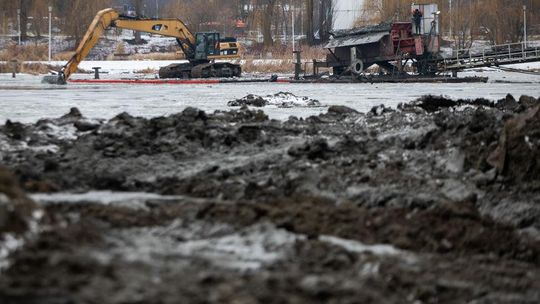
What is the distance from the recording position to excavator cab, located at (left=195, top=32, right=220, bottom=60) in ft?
137

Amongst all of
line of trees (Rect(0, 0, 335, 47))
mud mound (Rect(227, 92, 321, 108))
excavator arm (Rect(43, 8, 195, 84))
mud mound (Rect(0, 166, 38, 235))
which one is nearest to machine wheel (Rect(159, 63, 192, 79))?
excavator arm (Rect(43, 8, 195, 84))

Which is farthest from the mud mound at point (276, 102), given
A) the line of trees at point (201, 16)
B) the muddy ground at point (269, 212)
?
the line of trees at point (201, 16)

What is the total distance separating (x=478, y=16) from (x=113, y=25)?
122 ft

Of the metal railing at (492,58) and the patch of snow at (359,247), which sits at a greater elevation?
the metal railing at (492,58)

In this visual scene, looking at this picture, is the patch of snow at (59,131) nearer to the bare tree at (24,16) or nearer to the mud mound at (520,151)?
the mud mound at (520,151)

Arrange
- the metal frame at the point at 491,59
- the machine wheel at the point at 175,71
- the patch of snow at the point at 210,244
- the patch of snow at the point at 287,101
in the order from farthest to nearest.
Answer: the machine wheel at the point at 175,71 < the metal frame at the point at 491,59 < the patch of snow at the point at 287,101 < the patch of snow at the point at 210,244

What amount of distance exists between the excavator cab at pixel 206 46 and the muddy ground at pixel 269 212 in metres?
31.4

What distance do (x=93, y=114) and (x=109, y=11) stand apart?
22.0m

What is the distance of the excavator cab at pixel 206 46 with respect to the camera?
4175 centimetres

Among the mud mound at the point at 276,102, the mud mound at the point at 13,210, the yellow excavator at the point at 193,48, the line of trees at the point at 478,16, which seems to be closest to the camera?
the mud mound at the point at 13,210

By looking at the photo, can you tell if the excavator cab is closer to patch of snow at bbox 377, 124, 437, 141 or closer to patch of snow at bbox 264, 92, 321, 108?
patch of snow at bbox 264, 92, 321, 108

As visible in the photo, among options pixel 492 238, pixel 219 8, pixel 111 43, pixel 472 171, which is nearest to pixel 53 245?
pixel 492 238

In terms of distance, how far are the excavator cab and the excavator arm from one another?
35 centimetres

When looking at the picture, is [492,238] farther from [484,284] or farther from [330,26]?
[330,26]
